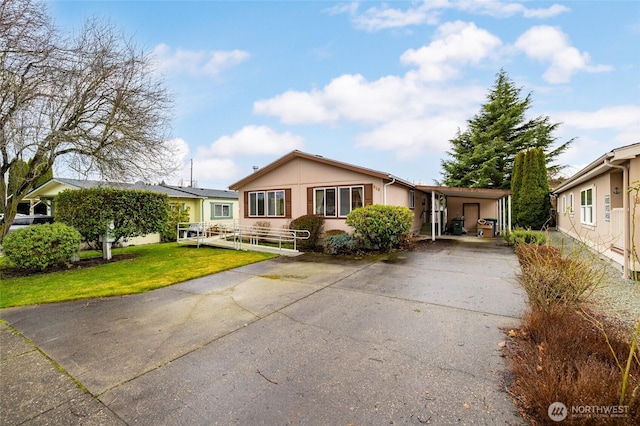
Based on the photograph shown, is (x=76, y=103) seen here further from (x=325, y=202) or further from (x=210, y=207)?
(x=210, y=207)

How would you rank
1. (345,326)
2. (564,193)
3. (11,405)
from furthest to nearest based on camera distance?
(564,193)
(345,326)
(11,405)

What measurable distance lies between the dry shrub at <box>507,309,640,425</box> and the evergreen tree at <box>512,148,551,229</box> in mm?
18344

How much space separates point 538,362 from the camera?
2855 millimetres

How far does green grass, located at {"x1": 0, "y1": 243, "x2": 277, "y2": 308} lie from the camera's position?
239 inches

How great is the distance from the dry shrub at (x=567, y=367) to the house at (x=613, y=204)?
109 centimetres

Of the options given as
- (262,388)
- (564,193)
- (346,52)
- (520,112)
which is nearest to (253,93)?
(346,52)

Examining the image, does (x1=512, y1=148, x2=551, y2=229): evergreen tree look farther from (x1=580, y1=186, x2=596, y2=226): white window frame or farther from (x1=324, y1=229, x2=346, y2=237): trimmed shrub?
(x1=324, y1=229, x2=346, y2=237): trimmed shrub

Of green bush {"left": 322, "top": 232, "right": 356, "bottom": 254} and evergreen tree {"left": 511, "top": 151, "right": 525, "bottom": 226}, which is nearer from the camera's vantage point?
green bush {"left": 322, "top": 232, "right": 356, "bottom": 254}

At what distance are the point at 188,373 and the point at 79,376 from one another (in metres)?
1.15

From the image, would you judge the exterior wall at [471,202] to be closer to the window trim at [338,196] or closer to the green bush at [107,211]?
the window trim at [338,196]

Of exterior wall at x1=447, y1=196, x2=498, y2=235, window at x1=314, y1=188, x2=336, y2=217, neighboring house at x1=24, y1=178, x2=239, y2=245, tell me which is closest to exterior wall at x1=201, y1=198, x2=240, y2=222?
neighboring house at x1=24, y1=178, x2=239, y2=245

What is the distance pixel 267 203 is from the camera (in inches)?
581

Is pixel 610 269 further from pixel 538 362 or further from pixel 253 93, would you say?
pixel 253 93

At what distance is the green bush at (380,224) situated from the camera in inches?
408
